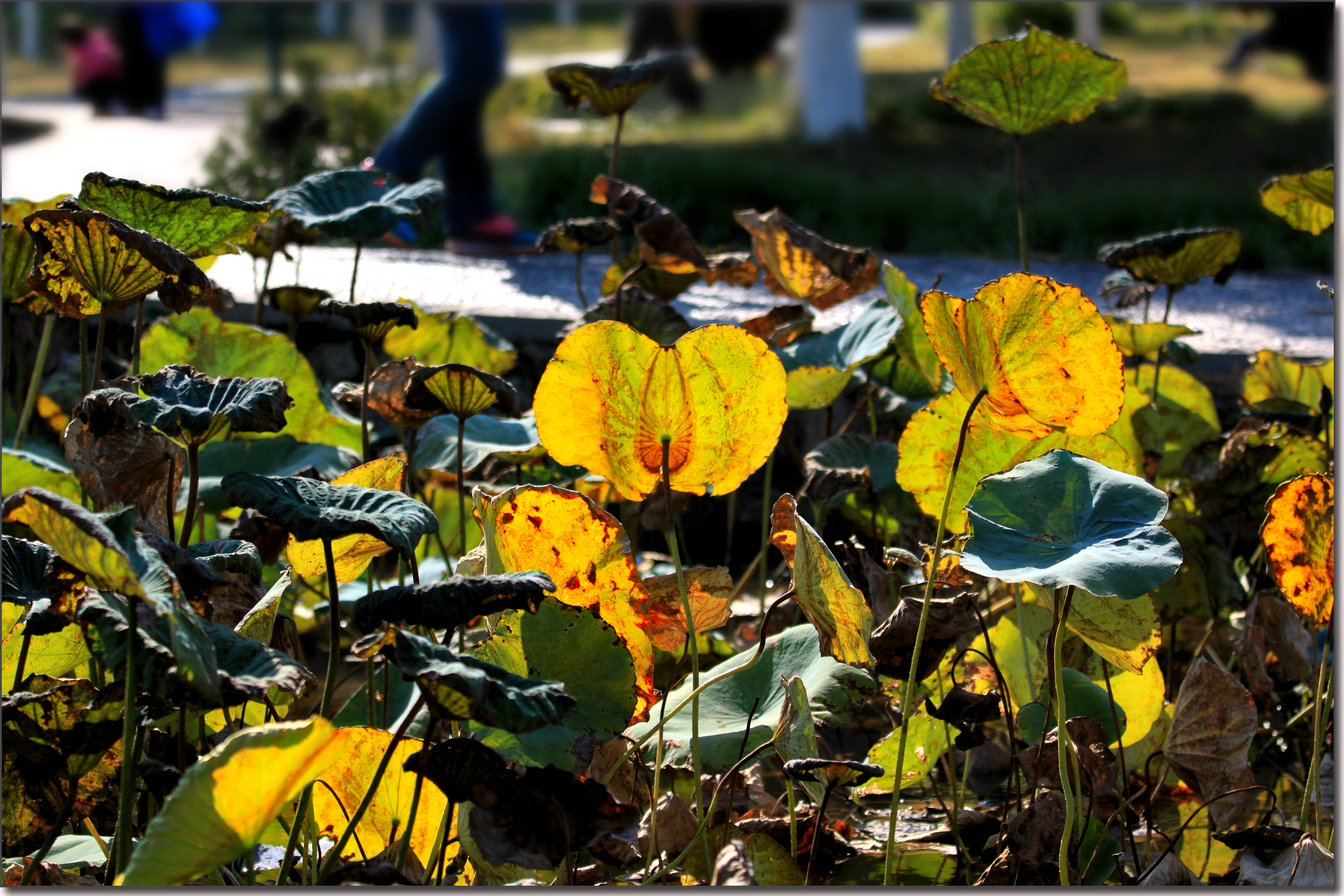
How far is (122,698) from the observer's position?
0.76 meters

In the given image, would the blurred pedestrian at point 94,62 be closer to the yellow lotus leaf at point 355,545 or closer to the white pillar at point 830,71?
the white pillar at point 830,71

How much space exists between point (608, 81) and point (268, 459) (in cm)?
58

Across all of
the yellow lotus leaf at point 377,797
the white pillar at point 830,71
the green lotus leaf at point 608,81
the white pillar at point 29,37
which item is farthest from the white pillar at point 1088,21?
the white pillar at point 29,37

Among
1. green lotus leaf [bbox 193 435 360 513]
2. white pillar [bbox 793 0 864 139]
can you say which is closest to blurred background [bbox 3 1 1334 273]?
white pillar [bbox 793 0 864 139]

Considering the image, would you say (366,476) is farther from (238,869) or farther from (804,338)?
(804,338)

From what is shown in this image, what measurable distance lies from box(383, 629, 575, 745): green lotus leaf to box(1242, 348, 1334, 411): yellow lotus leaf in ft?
3.82

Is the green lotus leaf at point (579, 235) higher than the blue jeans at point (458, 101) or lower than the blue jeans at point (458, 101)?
lower

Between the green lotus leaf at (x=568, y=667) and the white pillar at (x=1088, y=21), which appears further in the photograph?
the white pillar at (x=1088, y=21)

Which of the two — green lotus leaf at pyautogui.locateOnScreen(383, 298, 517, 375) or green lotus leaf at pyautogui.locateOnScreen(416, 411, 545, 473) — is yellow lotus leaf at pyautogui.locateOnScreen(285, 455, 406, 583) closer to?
green lotus leaf at pyautogui.locateOnScreen(416, 411, 545, 473)

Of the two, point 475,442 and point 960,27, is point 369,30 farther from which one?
point 475,442

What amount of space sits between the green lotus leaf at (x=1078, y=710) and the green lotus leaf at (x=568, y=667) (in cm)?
36

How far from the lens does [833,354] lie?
1.34 meters

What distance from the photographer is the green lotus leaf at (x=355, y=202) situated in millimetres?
1193

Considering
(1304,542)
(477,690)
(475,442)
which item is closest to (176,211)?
(475,442)
